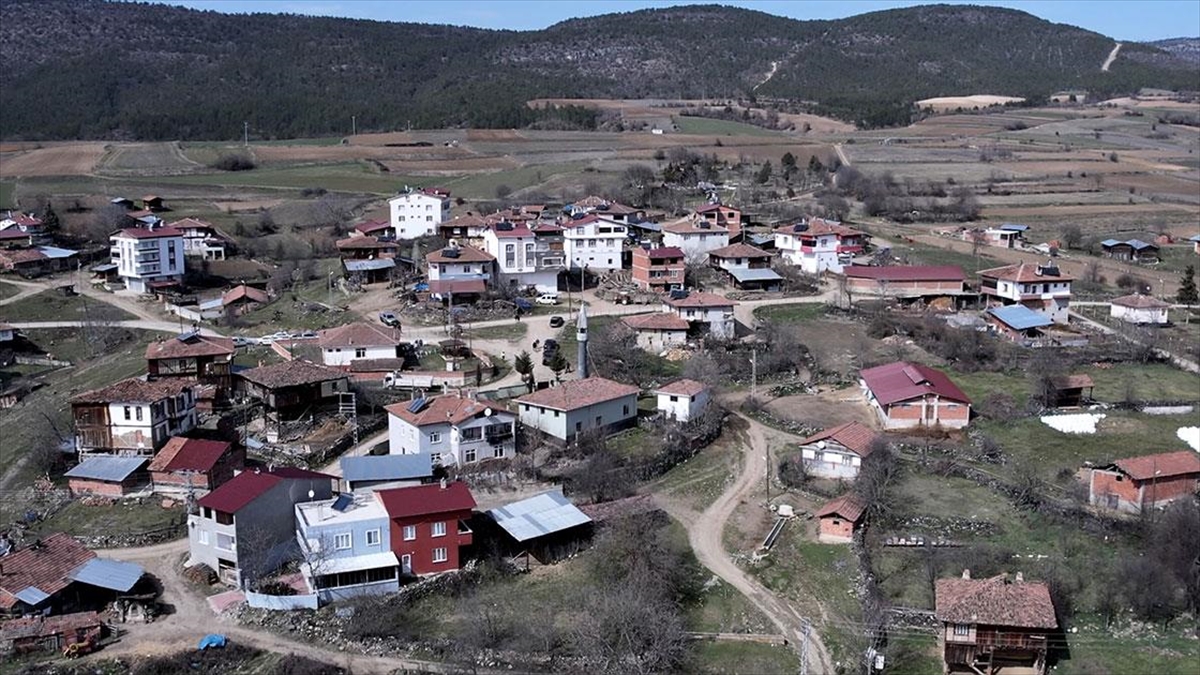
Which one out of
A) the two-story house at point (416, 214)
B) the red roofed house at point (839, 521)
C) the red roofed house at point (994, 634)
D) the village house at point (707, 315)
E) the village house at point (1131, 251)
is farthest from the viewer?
the village house at point (1131, 251)

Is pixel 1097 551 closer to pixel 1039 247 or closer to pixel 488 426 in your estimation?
pixel 488 426

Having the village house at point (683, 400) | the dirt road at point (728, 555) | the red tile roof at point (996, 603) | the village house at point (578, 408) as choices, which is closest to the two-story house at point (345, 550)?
the dirt road at point (728, 555)

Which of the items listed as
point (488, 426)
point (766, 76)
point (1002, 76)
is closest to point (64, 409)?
point (488, 426)

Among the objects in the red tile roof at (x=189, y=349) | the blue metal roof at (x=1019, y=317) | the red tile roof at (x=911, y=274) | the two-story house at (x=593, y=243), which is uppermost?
the two-story house at (x=593, y=243)

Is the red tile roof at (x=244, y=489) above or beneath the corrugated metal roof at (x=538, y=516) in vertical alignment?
above

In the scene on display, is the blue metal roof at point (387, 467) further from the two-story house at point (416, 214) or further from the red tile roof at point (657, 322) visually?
the two-story house at point (416, 214)

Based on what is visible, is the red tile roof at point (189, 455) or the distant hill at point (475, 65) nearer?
the red tile roof at point (189, 455)

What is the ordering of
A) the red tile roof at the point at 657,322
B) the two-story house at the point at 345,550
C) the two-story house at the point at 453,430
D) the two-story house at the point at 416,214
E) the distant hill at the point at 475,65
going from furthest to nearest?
1. the distant hill at the point at 475,65
2. the two-story house at the point at 416,214
3. the red tile roof at the point at 657,322
4. the two-story house at the point at 453,430
5. the two-story house at the point at 345,550
